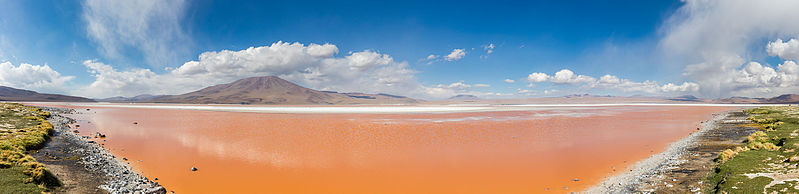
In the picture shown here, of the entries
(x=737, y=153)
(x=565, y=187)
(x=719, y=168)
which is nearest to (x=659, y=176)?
(x=719, y=168)

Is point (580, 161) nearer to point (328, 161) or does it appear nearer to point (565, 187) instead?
point (565, 187)

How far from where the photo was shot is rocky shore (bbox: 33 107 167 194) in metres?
11.1

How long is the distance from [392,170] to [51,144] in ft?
71.2

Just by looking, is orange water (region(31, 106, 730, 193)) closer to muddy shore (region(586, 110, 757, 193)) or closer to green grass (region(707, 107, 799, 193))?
muddy shore (region(586, 110, 757, 193))

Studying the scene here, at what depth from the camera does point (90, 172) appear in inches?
521

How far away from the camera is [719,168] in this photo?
38.4 ft

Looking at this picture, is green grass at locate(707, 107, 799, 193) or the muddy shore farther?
the muddy shore

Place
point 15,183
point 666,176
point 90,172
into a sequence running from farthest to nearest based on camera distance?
point 90,172 < point 666,176 < point 15,183

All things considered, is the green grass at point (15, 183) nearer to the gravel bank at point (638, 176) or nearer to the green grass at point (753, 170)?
the gravel bank at point (638, 176)

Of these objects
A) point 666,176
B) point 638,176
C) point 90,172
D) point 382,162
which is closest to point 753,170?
point 666,176

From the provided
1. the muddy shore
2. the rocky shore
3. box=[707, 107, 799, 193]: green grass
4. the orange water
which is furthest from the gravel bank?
the rocky shore

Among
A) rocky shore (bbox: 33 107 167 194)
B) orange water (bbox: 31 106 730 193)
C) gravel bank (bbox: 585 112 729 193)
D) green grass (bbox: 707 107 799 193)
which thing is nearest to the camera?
green grass (bbox: 707 107 799 193)

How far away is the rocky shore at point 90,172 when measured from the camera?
1114cm

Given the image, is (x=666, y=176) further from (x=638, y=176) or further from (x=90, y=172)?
(x=90, y=172)
